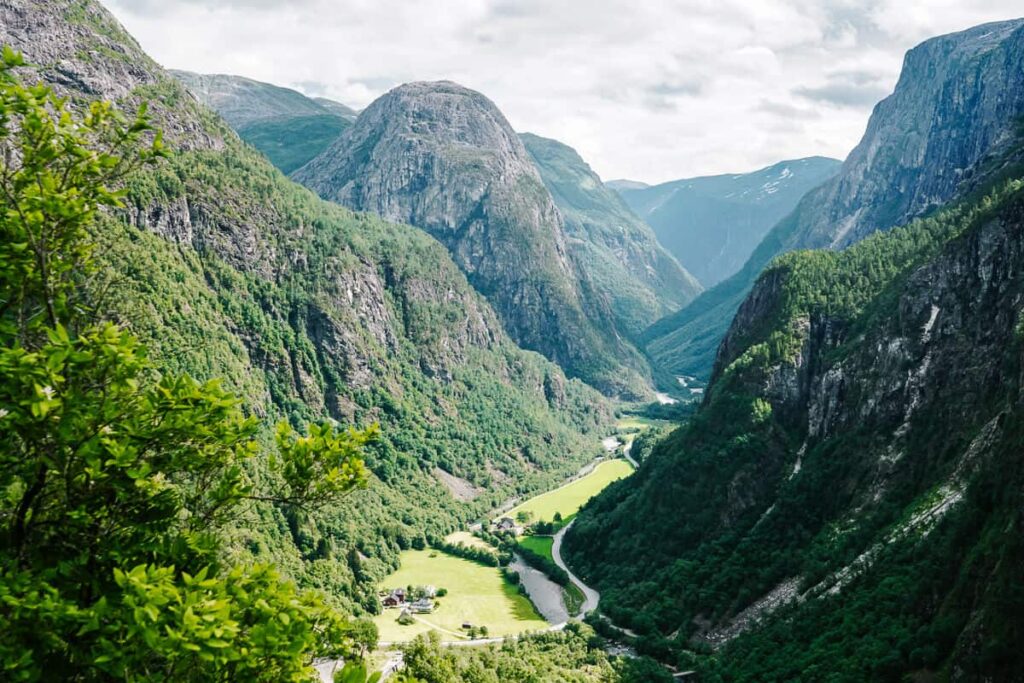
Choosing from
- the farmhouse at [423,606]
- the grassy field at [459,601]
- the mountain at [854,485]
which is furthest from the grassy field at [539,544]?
the farmhouse at [423,606]

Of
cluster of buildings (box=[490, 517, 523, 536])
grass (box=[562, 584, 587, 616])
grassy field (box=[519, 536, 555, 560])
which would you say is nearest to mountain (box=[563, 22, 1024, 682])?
grass (box=[562, 584, 587, 616])

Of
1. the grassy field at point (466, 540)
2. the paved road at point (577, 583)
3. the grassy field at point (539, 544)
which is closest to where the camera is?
the paved road at point (577, 583)

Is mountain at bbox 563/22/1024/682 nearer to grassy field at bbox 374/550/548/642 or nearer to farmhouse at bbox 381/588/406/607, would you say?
grassy field at bbox 374/550/548/642

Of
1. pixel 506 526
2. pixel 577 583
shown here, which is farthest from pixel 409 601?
pixel 506 526

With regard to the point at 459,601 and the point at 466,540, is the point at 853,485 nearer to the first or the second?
the point at 459,601

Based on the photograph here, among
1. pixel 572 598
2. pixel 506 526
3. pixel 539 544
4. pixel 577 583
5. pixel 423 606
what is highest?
pixel 423 606

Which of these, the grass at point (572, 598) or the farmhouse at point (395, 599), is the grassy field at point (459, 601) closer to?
the farmhouse at point (395, 599)
